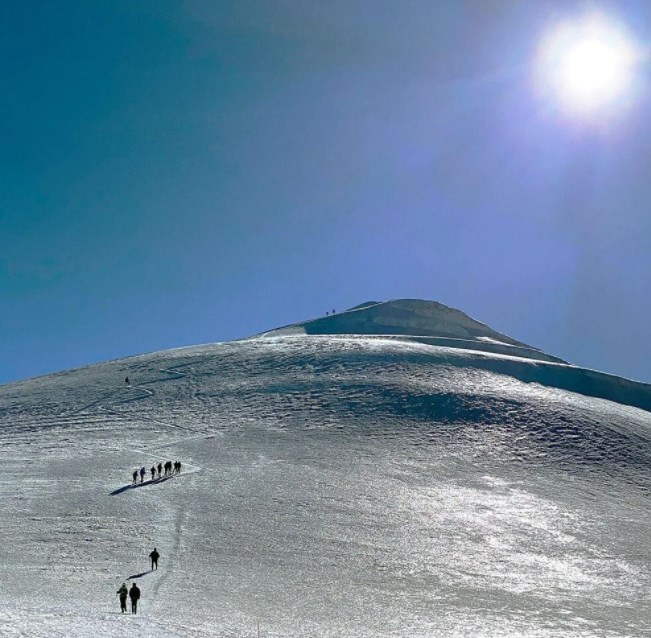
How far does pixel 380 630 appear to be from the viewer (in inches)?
933

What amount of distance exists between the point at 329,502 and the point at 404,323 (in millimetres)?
73965

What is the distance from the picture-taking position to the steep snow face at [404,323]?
11088 centimetres

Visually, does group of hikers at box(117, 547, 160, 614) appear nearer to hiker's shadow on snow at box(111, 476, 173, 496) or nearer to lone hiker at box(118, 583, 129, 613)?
lone hiker at box(118, 583, 129, 613)

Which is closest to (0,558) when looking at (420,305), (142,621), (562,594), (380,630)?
(142,621)

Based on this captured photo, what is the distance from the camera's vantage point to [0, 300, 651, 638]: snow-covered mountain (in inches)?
1024

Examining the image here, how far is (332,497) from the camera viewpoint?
4184 centimetres

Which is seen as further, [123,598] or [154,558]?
[154,558]

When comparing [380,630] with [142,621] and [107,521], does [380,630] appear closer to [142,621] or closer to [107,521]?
[142,621]

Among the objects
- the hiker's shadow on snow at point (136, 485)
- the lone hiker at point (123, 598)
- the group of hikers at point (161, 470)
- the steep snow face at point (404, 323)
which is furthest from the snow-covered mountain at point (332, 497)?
the steep snow face at point (404, 323)

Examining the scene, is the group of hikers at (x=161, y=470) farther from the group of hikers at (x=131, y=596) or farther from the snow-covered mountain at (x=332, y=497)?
the group of hikers at (x=131, y=596)

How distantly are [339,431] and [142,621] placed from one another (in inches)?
1358

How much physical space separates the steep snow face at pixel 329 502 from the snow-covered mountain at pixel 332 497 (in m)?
0.15

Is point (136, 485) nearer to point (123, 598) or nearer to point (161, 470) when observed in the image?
point (161, 470)

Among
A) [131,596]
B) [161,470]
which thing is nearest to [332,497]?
[161,470]
